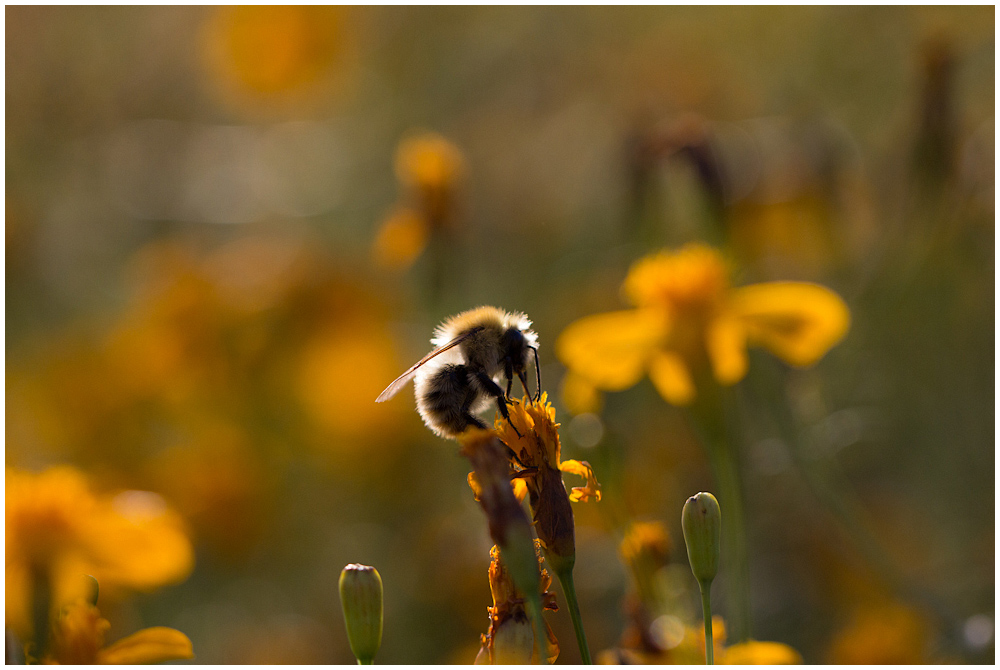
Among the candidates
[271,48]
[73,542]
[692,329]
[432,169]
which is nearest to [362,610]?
[73,542]

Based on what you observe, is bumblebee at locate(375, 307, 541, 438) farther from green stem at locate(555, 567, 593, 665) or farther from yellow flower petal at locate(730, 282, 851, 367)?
yellow flower petal at locate(730, 282, 851, 367)

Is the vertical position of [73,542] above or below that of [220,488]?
below

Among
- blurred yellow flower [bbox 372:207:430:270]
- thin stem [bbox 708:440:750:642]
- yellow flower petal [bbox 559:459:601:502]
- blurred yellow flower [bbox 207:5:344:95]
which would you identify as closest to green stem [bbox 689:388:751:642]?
thin stem [bbox 708:440:750:642]

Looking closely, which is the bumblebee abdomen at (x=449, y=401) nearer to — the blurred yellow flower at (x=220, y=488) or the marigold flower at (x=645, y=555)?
the marigold flower at (x=645, y=555)

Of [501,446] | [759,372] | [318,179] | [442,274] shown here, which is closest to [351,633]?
[501,446]

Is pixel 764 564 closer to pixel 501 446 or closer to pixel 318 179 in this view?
pixel 501 446

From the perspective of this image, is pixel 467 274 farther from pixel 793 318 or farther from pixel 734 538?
pixel 734 538
